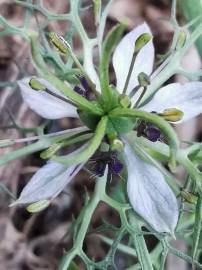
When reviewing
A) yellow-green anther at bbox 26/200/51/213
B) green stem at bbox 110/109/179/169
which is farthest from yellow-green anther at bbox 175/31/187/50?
yellow-green anther at bbox 26/200/51/213

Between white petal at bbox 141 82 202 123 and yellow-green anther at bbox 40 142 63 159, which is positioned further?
white petal at bbox 141 82 202 123

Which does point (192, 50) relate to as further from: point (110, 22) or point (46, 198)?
point (46, 198)

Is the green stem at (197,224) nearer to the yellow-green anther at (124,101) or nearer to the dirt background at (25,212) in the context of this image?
the yellow-green anther at (124,101)

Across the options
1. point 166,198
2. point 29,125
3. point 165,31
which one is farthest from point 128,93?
point 165,31

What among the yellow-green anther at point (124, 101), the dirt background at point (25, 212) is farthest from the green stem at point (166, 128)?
the dirt background at point (25, 212)

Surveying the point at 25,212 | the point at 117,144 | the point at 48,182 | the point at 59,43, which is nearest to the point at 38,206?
the point at 48,182

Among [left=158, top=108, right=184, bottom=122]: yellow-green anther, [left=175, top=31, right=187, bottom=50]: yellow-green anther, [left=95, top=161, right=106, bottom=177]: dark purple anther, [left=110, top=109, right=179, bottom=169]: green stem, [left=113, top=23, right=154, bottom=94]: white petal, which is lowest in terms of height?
[left=95, top=161, right=106, bottom=177]: dark purple anther

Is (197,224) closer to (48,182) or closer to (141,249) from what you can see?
(141,249)

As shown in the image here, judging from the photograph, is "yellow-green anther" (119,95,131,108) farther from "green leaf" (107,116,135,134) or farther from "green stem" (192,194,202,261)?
"green stem" (192,194,202,261)
